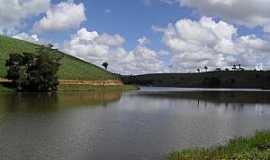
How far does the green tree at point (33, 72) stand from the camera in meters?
135

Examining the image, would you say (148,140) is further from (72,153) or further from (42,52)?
(42,52)

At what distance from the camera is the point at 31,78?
135 meters

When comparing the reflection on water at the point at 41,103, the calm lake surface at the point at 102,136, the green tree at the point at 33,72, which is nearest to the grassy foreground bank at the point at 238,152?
the calm lake surface at the point at 102,136

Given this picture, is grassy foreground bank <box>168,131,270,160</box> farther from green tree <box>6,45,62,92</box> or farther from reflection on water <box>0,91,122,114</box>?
green tree <box>6,45,62,92</box>

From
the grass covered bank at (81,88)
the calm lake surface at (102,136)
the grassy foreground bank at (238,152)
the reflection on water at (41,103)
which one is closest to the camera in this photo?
the grassy foreground bank at (238,152)

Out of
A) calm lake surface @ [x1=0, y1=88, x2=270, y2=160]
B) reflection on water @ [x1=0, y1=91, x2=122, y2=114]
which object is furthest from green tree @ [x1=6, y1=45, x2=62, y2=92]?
calm lake surface @ [x1=0, y1=88, x2=270, y2=160]

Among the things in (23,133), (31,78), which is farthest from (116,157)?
(31,78)

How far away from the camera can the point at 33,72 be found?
13588 centimetres

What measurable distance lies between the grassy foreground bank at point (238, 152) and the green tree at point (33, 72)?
108 meters

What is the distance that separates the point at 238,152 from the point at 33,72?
4489 inches

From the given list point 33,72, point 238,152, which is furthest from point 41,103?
point 238,152

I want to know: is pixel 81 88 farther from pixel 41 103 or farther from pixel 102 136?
pixel 102 136

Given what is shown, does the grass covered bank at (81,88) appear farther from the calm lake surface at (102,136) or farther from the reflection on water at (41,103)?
the calm lake surface at (102,136)

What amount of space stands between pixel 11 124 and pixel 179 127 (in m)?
20.0
